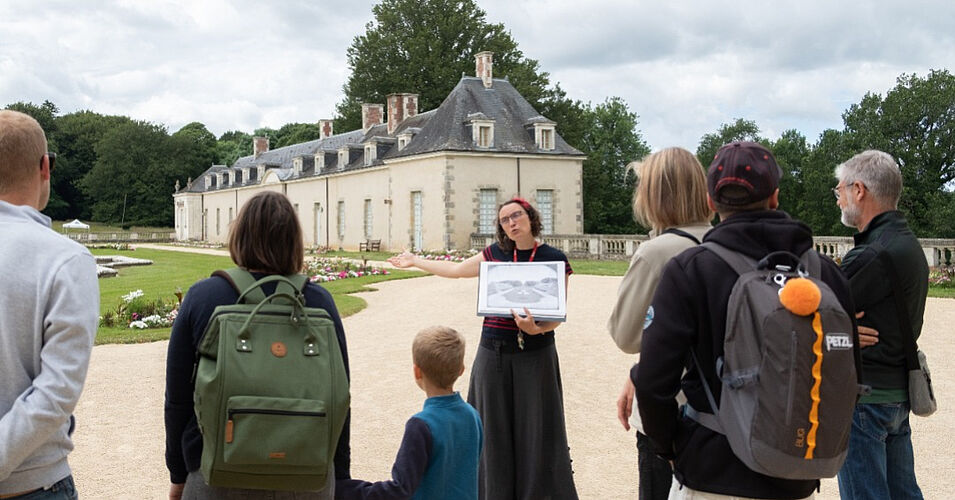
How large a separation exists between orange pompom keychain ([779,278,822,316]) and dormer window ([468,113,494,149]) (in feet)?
91.8

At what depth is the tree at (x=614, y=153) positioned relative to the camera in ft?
157

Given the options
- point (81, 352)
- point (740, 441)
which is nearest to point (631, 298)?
point (740, 441)

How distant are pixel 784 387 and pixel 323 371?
124 cm

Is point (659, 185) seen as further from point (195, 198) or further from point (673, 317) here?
point (195, 198)

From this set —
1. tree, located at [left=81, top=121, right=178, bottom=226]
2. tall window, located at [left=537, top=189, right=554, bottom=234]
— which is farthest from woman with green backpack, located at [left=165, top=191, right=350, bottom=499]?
tree, located at [left=81, top=121, right=178, bottom=226]

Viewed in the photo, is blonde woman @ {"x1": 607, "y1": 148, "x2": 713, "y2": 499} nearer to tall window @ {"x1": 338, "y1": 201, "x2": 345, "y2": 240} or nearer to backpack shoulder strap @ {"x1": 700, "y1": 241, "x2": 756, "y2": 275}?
backpack shoulder strap @ {"x1": 700, "y1": 241, "x2": 756, "y2": 275}

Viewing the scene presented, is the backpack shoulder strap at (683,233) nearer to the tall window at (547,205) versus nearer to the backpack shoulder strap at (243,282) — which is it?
the backpack shoulder strap at (243,282)

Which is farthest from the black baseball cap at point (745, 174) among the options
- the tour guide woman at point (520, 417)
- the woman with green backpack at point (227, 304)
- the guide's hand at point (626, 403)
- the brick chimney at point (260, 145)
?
the brick chimney at point (260, 145)

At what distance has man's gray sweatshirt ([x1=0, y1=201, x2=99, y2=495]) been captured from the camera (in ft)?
6.66

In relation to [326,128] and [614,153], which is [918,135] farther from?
[326,128]

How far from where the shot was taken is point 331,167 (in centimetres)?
3897

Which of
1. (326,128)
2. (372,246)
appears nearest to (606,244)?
(372,246)

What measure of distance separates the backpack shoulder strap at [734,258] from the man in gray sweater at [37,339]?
1755 millimetres

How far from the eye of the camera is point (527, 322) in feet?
12.7
